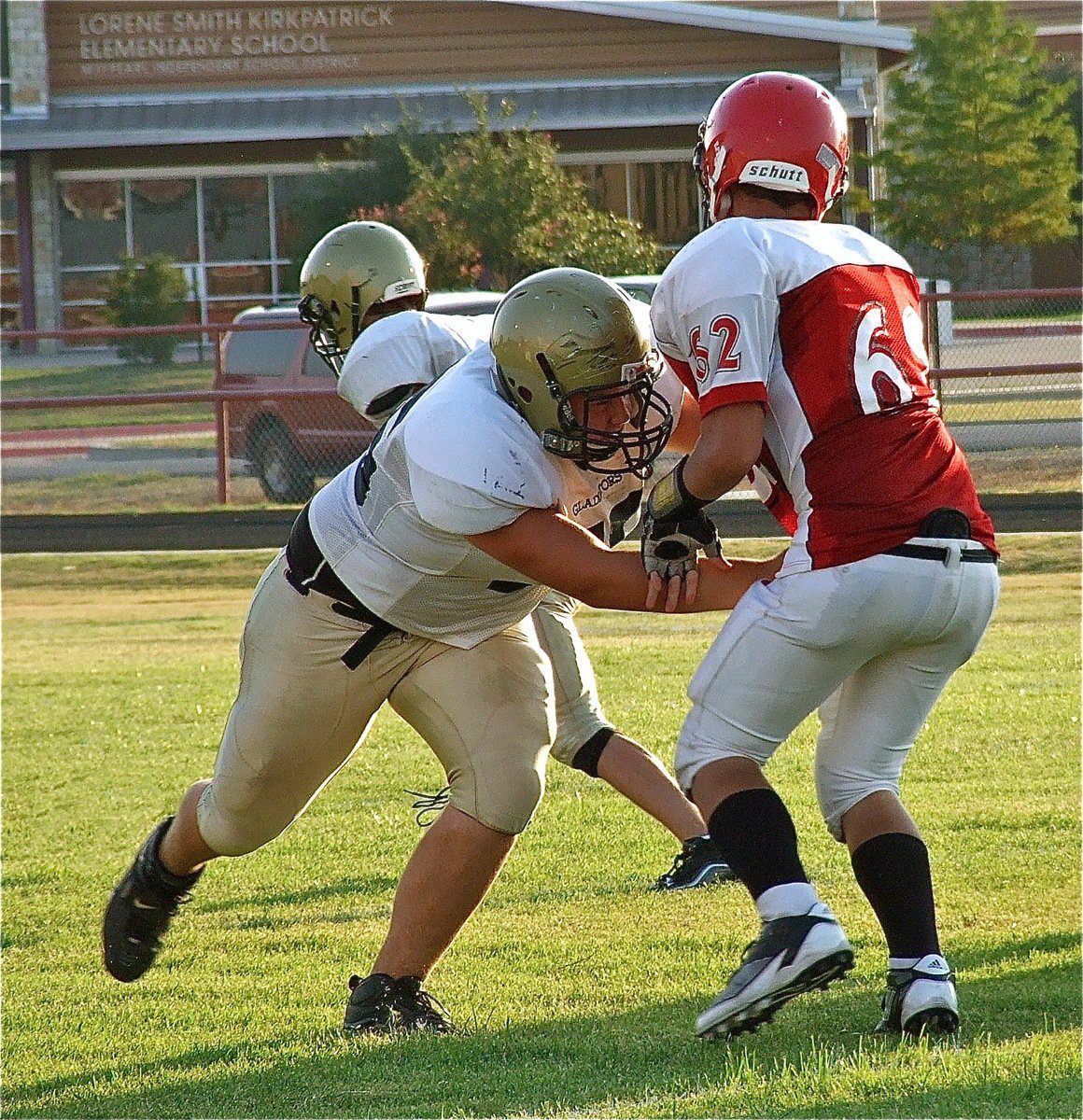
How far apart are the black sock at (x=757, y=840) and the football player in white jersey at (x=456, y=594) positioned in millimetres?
428

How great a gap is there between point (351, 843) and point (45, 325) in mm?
23940

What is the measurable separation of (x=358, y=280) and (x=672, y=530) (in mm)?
1869

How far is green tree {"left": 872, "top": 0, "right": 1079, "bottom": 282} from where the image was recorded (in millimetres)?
27156

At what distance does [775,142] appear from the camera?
346cm

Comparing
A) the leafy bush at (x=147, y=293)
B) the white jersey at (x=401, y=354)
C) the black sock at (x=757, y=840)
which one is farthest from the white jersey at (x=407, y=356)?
the leafy bush at (x=147, y=293)

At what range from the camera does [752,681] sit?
3.30 metres

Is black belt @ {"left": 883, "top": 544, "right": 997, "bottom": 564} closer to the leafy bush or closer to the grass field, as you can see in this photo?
the grass field

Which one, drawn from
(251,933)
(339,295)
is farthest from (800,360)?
(251,933)

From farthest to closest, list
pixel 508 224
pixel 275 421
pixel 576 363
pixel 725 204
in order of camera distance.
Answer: pixel 508 224 < pixel 275 421 < pixel 725 204 < pixel 576 363

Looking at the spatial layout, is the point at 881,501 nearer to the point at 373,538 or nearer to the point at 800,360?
the point at 800,360

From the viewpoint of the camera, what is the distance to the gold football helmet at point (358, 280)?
4906 mm

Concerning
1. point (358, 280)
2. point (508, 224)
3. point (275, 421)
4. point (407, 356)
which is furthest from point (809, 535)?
point (508, 224)

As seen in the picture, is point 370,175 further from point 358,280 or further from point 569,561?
point 569,561

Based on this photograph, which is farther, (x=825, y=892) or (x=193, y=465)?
(x=193, y=465)
